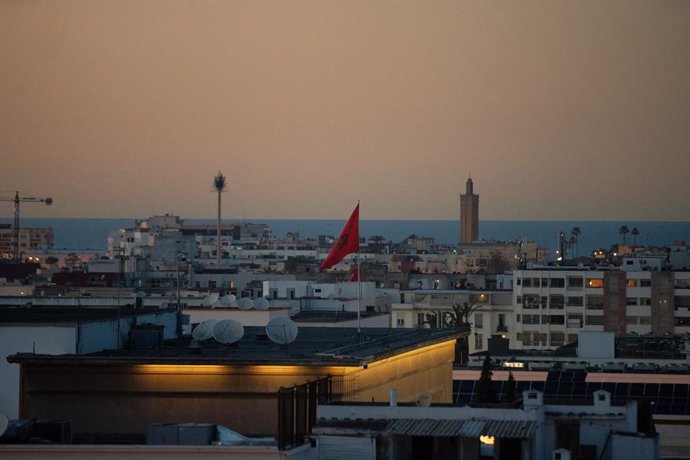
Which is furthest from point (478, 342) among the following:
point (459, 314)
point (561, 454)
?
point (561, 454)

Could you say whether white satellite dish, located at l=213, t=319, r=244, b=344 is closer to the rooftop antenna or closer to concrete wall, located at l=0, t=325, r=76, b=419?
the rooftop antenna

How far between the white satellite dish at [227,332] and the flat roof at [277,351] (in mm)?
102

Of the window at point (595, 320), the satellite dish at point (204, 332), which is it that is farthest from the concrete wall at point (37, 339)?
the window at point (595, 320)

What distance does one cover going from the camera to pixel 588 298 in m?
96.2

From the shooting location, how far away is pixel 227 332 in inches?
1137

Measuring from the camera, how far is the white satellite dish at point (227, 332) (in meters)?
28.8

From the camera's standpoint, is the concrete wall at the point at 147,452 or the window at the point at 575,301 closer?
the concrete wall at the point at 147,452

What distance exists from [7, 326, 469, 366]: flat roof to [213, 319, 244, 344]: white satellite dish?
0.10m

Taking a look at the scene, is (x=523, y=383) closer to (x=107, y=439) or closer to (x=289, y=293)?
(x=107, y=439)

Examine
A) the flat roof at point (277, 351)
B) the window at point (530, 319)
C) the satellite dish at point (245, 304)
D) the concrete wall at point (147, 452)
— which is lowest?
the window at point (530, 319)

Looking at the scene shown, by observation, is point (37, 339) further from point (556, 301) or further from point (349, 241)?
point (556, 301)

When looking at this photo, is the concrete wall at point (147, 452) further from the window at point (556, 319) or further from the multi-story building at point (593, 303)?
the window at point (556, 319)

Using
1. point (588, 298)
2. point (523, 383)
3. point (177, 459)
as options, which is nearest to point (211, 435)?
point (177, 459)

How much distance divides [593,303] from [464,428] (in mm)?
75106
